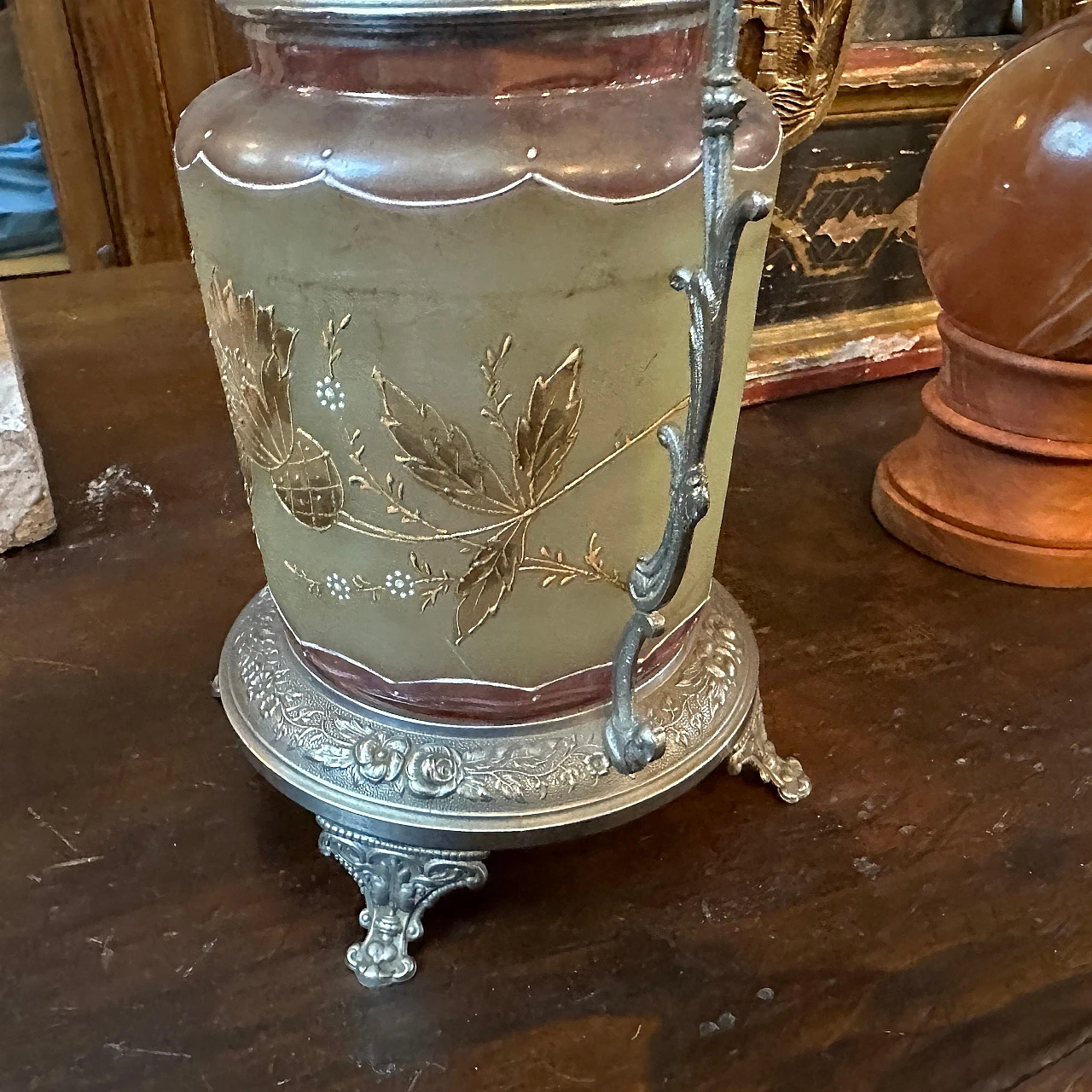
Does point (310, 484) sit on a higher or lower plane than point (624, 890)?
higher

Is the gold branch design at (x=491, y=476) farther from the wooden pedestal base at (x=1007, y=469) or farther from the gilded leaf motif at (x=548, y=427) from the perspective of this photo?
the wooden pedestal base at (x=1007, y=469)

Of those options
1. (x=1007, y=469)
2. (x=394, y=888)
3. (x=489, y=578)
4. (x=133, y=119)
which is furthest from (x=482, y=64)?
(x=133, y=119)

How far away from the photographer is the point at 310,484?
400mm

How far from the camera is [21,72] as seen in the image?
1.74 m

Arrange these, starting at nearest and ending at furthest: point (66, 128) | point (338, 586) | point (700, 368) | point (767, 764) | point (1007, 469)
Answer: point (700, 368) → point (338, 586) → point (767, 764) → point (1007, 469) → point (66, 128)

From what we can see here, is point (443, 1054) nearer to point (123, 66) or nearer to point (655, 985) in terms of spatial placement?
point (655, 985)

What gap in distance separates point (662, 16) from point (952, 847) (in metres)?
0.40

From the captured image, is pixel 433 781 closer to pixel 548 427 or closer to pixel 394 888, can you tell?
pixel 394 888

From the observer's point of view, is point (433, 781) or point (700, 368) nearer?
point (700, 368)

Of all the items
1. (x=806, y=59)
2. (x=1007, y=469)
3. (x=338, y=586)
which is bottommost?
(x=1007, y=469)

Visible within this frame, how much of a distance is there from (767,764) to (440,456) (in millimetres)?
268

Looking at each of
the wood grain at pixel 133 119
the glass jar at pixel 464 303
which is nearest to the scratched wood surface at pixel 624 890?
the glass jar at pixel 464 303

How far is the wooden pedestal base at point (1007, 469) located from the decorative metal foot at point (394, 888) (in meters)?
0.44

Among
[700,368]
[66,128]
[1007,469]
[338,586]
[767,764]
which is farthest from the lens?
[66,128]
